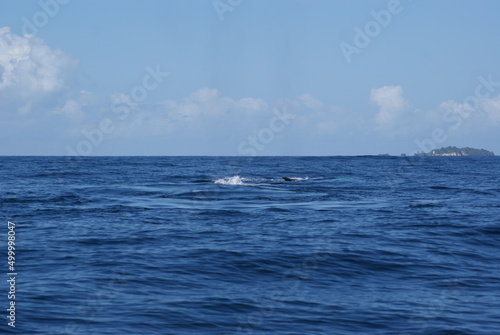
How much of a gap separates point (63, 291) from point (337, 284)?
715 cm

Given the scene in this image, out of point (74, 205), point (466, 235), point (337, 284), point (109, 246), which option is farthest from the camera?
point (74, 205)

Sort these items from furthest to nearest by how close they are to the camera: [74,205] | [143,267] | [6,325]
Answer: [74,205] → [143,267] → [6,325]

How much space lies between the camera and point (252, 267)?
57.6 feet

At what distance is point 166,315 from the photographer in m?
12.8

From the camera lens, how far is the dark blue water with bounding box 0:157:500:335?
41.4 ft

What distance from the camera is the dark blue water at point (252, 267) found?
1262cm

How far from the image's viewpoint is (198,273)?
16766 mm

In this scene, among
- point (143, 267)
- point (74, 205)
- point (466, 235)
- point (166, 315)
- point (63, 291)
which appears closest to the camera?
point (166, 315)

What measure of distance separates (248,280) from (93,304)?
4514 millimetres

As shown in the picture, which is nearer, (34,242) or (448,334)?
(448,334)

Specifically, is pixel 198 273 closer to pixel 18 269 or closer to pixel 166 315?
pixel 166 315

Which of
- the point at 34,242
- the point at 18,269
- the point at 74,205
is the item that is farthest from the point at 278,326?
the point at 74,205

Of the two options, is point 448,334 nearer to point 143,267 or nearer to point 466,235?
point 143,267

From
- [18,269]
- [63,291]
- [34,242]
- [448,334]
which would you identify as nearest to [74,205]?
[34,242]
